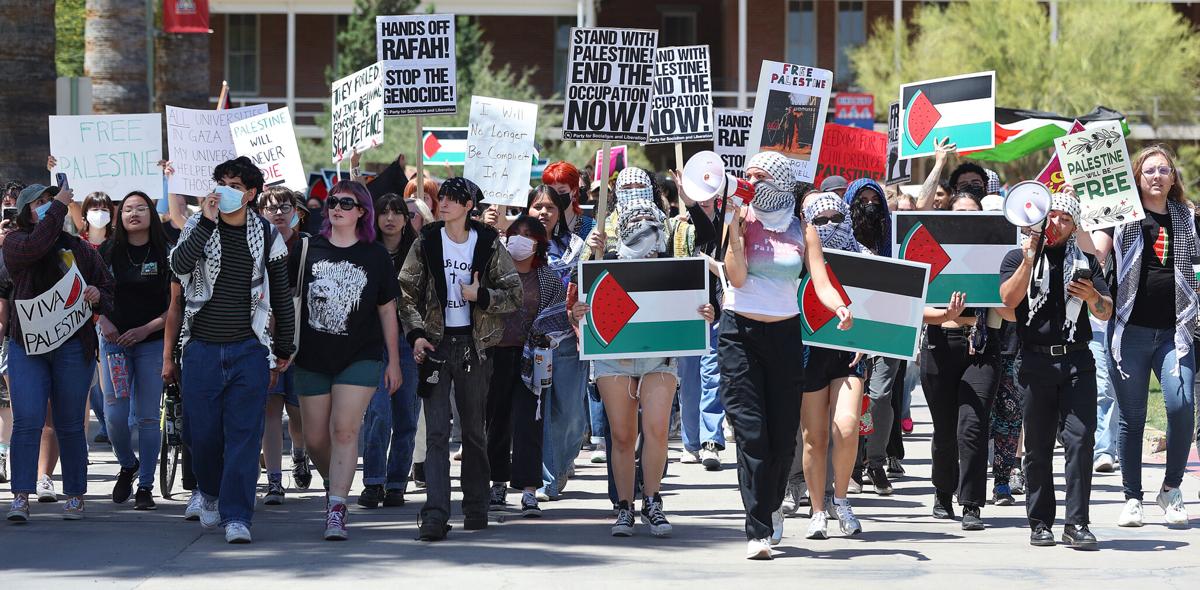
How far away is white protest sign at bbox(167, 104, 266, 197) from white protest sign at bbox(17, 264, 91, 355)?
3.48 meters

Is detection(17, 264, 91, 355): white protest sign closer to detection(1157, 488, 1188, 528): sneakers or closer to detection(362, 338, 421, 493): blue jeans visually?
detection(362, 338, 421, 493): blue jeans

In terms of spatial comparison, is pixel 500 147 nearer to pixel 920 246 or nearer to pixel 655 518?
pixel 920 246

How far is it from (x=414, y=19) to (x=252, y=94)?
31577 mm

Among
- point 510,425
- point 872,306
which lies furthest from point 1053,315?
point 510,425

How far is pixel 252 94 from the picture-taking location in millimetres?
42781

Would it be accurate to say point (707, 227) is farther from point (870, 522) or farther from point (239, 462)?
point (239, 462)

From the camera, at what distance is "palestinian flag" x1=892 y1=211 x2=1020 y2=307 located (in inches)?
343

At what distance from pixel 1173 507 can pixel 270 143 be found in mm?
7173

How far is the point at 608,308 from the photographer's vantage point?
8.41 m

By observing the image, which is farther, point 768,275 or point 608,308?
point 608,308

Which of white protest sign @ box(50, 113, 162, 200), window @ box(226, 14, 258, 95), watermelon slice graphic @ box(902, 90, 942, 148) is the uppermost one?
window @ box(226, 14, 258, 95)

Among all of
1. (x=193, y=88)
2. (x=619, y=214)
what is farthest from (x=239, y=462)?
(x=193, y=88)

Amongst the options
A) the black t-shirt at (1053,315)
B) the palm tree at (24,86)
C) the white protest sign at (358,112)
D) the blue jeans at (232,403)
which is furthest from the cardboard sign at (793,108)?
the palm tree at (24,86)

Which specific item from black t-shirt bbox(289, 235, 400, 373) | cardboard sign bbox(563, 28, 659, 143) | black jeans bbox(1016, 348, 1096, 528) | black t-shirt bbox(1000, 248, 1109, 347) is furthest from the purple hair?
black jeans bbox(1016, 348, 1096, 528)
